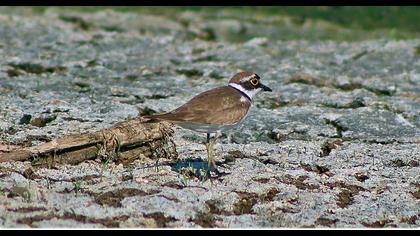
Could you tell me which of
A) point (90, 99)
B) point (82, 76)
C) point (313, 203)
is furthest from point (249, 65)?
point (313, 203)

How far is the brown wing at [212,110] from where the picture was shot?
741cm

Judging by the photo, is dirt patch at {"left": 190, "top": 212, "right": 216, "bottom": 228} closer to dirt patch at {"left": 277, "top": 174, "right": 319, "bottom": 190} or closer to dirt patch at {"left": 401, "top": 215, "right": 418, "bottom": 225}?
dirt patch at {"left": 277, "top": 174, "right": 319, "bottom": 190}

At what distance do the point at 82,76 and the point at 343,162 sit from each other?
16.0 feet

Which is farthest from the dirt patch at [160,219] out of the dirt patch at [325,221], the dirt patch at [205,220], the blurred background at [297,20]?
the blurred background at [297,20]

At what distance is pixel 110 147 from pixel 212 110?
35.9 inches

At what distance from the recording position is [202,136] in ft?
29.9

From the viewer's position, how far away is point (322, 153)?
338 inches

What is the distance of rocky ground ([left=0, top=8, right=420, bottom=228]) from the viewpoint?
21.4ft

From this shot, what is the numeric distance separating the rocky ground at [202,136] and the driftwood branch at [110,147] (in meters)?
0.09

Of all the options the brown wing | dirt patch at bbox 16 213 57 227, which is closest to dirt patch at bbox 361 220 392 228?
the brown wing

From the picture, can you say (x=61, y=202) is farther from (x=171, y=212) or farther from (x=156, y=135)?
(x=156, y=135)

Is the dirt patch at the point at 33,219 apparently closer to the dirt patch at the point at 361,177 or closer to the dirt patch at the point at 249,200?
the dirt patch at the point at 249,200

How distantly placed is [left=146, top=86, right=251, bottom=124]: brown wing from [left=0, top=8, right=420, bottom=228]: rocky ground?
1.42 feet

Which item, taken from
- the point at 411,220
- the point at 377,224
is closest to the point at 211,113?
the point at 377,224
